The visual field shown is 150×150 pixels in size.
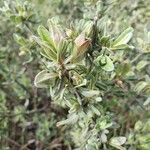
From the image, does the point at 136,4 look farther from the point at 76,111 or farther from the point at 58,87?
the point at 58,87

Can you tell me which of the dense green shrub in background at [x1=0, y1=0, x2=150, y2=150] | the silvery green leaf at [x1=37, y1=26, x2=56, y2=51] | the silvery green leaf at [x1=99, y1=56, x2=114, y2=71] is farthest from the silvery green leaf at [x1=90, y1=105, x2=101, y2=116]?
the silvery green leaf at [x1=37, y1=26, x2=56, y2=51]

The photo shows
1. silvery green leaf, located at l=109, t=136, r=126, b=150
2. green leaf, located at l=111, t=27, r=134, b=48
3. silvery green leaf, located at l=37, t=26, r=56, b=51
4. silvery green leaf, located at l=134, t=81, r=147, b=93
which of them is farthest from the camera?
silvery green leaf, located at l=134, t=81, r=147, b=93

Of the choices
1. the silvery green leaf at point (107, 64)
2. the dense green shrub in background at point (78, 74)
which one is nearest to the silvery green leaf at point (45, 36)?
the dense green shrub in background at point (78, 74)

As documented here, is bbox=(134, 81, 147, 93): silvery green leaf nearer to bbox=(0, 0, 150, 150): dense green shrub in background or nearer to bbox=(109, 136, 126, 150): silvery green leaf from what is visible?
bbox=(0, 0, 150, 150): dense green shrub in background

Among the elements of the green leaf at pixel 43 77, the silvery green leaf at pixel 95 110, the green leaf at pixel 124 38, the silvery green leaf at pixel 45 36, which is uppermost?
the silvery green leaf at pixel 45 36

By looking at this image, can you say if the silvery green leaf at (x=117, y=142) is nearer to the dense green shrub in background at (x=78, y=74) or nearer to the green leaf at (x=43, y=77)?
Answer: the dense green shrub in background at (x=78, y=74)

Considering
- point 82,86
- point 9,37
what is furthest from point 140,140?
point 9,37

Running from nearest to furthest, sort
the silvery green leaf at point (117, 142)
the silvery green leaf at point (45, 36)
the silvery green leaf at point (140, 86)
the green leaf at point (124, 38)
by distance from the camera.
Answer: the silvery green leaf at point (45, 36) → the green leaf at point (124, 38) → the silvery green leaf at point (117, 142) → the silvery green leaf at point (140, 86)

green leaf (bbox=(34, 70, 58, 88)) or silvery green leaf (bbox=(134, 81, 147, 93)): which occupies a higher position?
green leaf (bbox=(34, 70, 58, 88))
